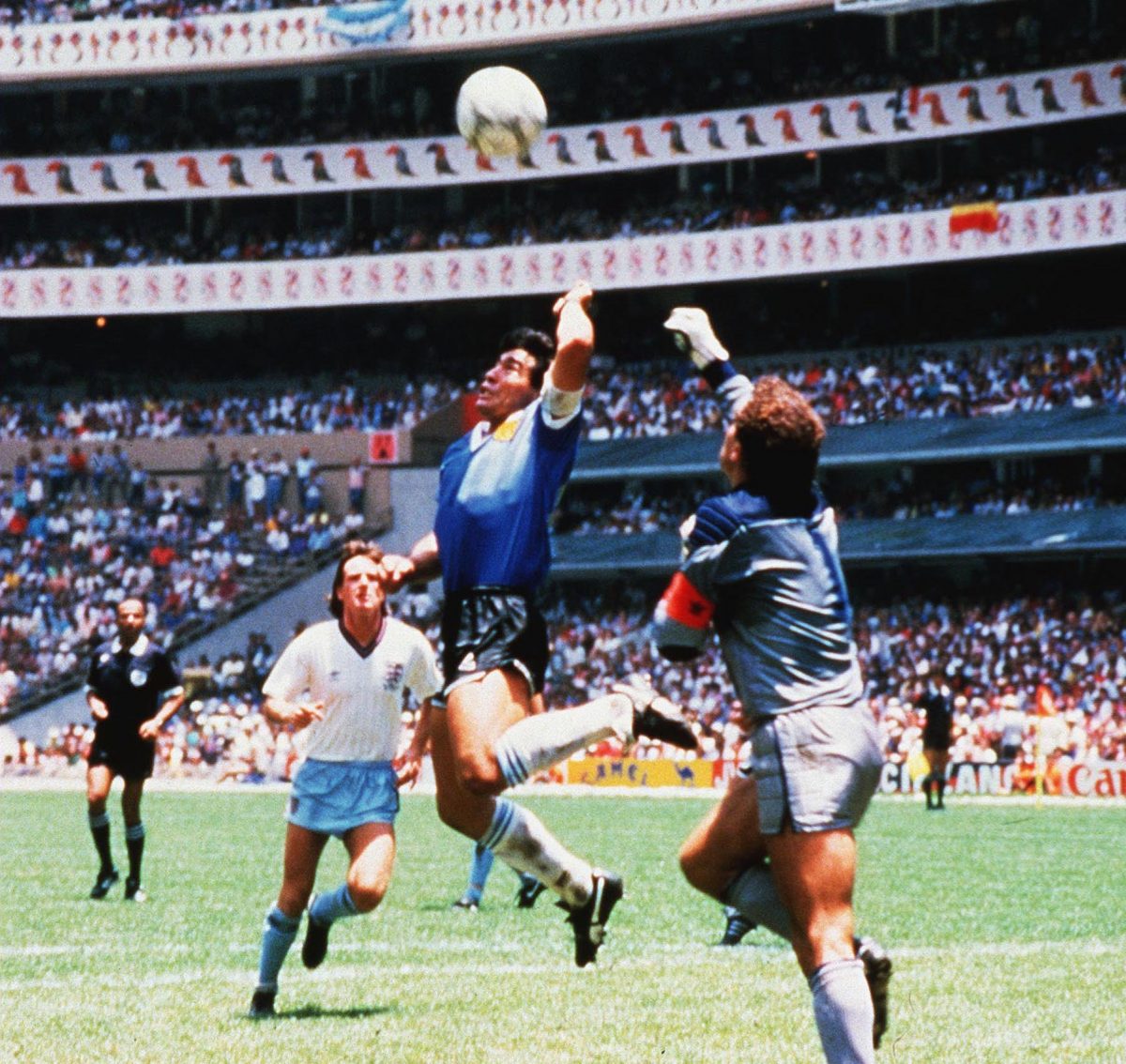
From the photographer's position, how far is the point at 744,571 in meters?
6.32

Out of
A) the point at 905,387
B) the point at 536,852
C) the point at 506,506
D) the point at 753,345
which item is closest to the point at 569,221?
the point at 753,345

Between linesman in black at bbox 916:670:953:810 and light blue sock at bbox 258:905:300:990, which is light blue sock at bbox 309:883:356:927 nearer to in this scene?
light blue sock at bbox 258:905:300:990

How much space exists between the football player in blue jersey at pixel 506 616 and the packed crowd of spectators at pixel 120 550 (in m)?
40.2

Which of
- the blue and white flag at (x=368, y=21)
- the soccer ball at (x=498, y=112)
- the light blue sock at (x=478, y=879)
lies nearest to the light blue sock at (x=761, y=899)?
the soccer ball at (x=498, y=112)

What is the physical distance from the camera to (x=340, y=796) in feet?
32.1

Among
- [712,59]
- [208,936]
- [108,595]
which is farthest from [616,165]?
[208,936]

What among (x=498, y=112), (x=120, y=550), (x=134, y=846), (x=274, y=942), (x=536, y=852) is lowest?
(x=134, y=846)

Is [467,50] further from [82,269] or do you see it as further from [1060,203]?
[1060,203]

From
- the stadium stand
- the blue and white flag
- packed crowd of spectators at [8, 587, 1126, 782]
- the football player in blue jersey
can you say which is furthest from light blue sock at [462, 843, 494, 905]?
the blue and white flag

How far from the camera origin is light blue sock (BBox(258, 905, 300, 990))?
30.9 feet

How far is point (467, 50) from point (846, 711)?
49.2 meters

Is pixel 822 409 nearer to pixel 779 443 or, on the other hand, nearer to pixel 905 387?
pixel 905 387

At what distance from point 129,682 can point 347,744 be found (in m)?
6.46

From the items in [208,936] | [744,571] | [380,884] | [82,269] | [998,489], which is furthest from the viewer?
[82,269]
